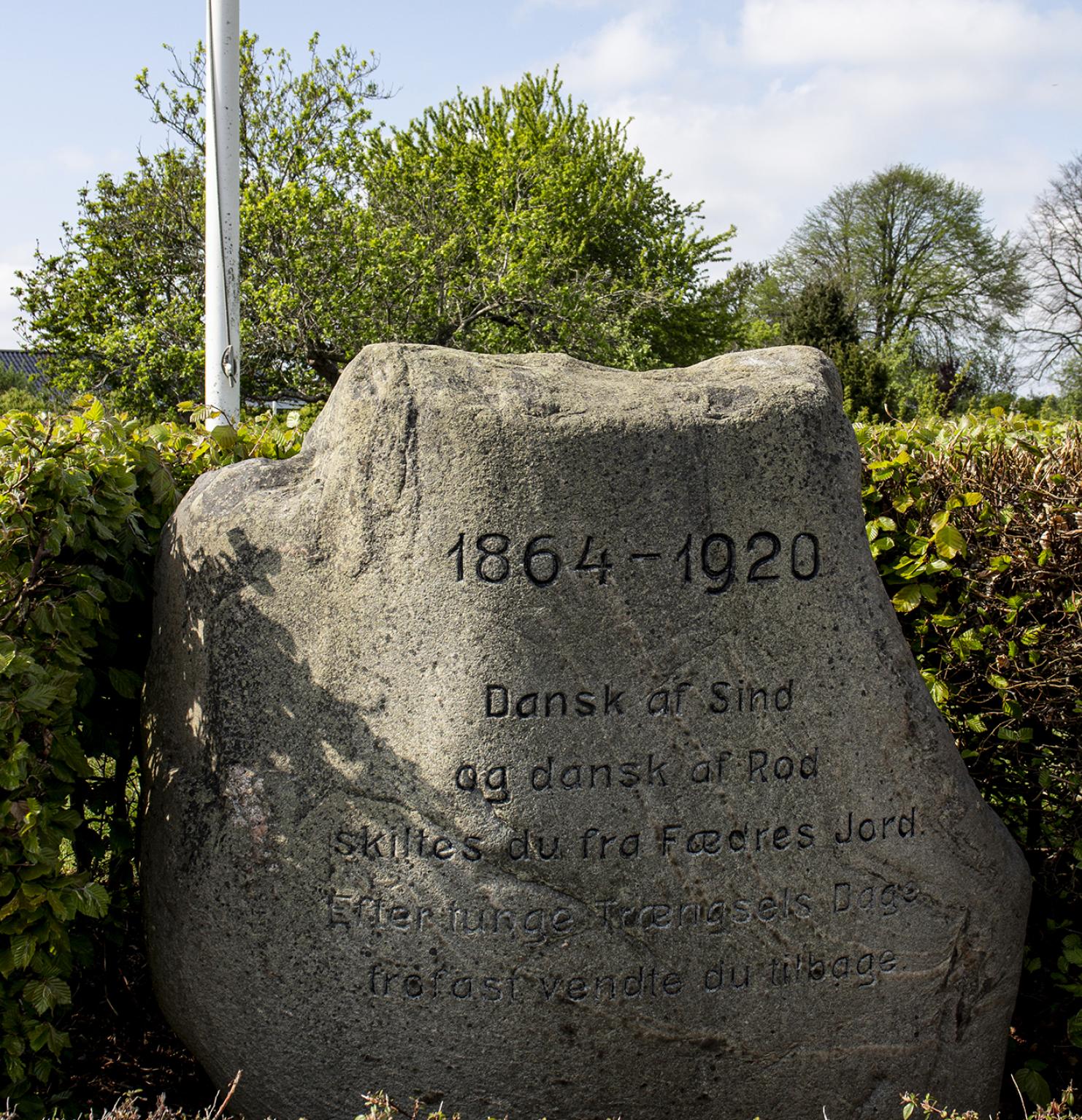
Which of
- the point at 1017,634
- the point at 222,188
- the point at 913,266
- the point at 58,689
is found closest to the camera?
the point at 58,689

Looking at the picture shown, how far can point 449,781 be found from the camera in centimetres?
295

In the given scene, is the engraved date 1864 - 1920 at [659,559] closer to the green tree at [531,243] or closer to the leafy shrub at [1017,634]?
the leafy shrub at [1017,634]

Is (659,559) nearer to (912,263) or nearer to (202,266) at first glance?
(202,266)

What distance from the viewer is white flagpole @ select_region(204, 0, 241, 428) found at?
697 centimetres

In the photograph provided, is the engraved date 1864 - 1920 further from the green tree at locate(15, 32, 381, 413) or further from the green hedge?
the green tree at locate(15, 32, 381, 413)

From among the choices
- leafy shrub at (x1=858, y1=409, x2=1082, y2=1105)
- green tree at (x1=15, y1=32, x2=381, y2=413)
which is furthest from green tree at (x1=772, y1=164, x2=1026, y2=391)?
leafy shrub at (x1=858, y1=409, x2=1082, y2=1105)

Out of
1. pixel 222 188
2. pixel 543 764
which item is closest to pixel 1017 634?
pixel 543 764

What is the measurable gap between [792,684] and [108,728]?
2127 mm

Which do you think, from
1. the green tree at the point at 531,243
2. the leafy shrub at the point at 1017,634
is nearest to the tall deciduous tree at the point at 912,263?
the green tree at the point at 531,243

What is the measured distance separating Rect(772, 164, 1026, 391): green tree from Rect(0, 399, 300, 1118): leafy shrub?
3638 centimetres

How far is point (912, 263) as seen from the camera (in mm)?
38344

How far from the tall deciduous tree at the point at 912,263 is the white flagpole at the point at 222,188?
108 feet

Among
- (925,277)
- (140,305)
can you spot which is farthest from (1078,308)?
(140,305)

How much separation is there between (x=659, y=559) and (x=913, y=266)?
127 feet
